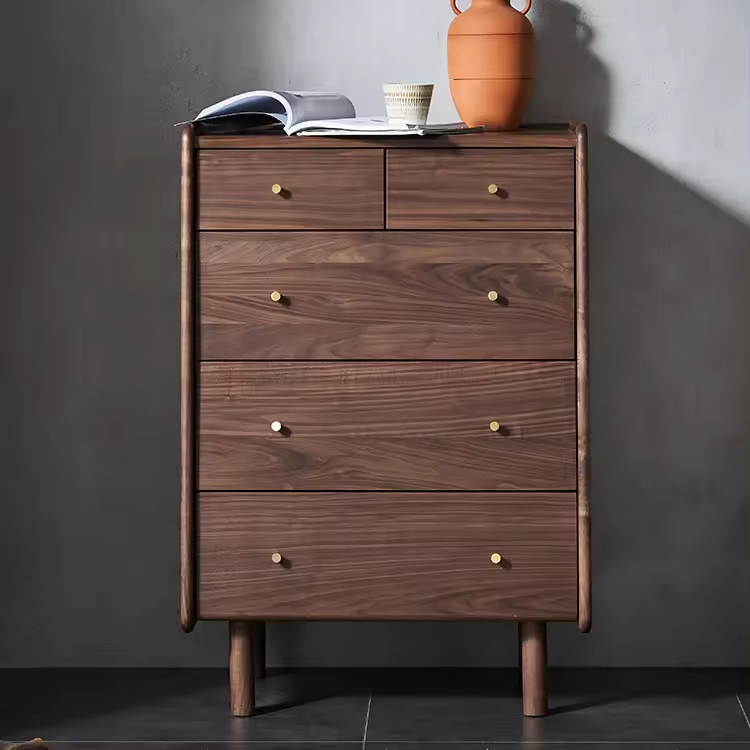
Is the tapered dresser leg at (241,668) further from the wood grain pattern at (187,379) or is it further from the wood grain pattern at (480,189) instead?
the wood grain pattern at (480,189)

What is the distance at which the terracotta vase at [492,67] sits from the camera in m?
2.28

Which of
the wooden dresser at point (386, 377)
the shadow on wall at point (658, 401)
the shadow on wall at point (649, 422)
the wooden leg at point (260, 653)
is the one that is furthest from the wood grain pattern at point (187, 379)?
the shadow on wall at point (658, 401)

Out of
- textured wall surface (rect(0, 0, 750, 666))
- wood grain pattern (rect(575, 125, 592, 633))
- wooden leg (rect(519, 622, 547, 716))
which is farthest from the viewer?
textured wall surface (rect(0, 0, 750, 666))

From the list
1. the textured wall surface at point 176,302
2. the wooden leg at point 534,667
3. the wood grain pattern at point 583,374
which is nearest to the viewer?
the wood grain pattern at point 583,374

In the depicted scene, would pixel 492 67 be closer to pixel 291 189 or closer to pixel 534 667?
pixel 291 189

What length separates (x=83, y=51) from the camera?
257 centimetres

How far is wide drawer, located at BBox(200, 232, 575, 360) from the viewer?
2.17m

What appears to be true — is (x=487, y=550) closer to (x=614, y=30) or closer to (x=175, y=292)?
(x=175, y=292)

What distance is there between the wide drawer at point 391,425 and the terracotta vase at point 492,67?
0.49 metres

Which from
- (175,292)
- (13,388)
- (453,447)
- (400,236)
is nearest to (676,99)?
(400,236)

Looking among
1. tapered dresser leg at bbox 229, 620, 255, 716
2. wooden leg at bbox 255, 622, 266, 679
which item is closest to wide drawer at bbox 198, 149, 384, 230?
tapered dresser leg at bbox 229, 620, 255, 716

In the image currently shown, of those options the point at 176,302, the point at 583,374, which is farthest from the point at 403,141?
the point at 176,302

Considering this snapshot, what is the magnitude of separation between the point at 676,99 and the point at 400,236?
2.56 feet

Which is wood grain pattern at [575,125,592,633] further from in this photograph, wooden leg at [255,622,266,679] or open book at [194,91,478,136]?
wooden leg at [255,622,266,679]
